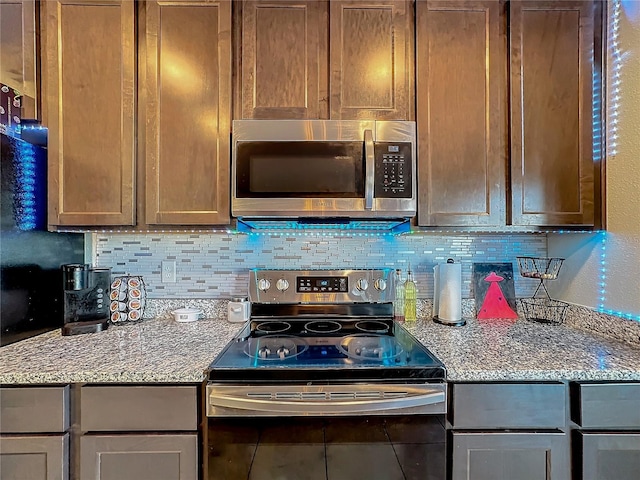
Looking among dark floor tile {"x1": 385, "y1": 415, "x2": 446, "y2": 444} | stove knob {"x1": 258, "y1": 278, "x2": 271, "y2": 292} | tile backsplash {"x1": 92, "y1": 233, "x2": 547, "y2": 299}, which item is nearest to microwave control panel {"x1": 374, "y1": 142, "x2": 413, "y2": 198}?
tile backsplash {"x1": 92, "y1": 233, "x2": 547, "y2": 299}

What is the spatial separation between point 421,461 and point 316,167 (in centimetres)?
110

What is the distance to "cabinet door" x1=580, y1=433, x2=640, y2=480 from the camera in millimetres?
1052

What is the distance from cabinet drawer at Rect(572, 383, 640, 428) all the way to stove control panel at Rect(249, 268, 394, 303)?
33.0 inches

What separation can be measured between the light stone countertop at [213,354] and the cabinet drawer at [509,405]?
36mm

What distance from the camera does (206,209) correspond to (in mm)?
1439

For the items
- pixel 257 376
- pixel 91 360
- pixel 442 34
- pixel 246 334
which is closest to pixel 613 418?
pixel 257 376

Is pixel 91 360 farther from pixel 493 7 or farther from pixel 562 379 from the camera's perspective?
pixel 493 7

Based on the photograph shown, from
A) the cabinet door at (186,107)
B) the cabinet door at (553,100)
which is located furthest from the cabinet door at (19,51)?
the cabinet door at (553,100)

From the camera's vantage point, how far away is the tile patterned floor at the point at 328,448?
3.41 feet

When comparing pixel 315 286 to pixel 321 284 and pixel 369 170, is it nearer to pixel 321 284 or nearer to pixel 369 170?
pixel 321 284

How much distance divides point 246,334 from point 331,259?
583 mm

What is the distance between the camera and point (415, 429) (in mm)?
1054

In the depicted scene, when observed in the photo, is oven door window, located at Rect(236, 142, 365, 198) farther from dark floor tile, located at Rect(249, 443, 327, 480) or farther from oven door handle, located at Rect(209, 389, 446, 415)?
dark floor tile, located at Rect(249, 443, 327, 480)

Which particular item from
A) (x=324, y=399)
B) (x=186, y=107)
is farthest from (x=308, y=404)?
(x=186, y=107)
